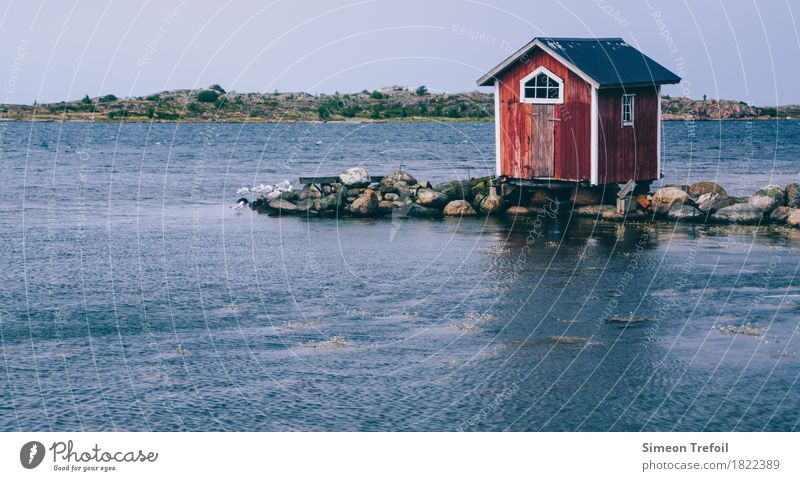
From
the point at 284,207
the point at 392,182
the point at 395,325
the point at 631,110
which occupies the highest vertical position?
the point at 631,110

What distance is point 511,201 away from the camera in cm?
4566

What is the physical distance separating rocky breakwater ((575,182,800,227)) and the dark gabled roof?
4660 mm

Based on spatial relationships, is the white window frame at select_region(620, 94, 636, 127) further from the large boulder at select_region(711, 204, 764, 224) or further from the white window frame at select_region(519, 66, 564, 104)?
the large boulder at select_region(711, 204, 764, 224)

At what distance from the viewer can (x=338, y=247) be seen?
3712 cm

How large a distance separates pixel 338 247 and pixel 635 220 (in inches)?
484

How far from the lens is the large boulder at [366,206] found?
46.0 meters

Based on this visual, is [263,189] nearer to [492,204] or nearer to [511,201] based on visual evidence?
[492,204]

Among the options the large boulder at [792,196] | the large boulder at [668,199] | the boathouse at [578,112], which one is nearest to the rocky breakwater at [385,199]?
the boathouse at [578,112]

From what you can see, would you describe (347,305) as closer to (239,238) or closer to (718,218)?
(239,238)

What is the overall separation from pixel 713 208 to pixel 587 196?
499cm

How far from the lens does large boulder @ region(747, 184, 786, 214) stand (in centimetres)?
4062

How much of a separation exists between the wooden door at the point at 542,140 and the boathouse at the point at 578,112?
0.04m

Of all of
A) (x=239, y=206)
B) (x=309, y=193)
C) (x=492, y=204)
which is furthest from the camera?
(x=239, y=206)

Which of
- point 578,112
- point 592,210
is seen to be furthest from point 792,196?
point 578,112
